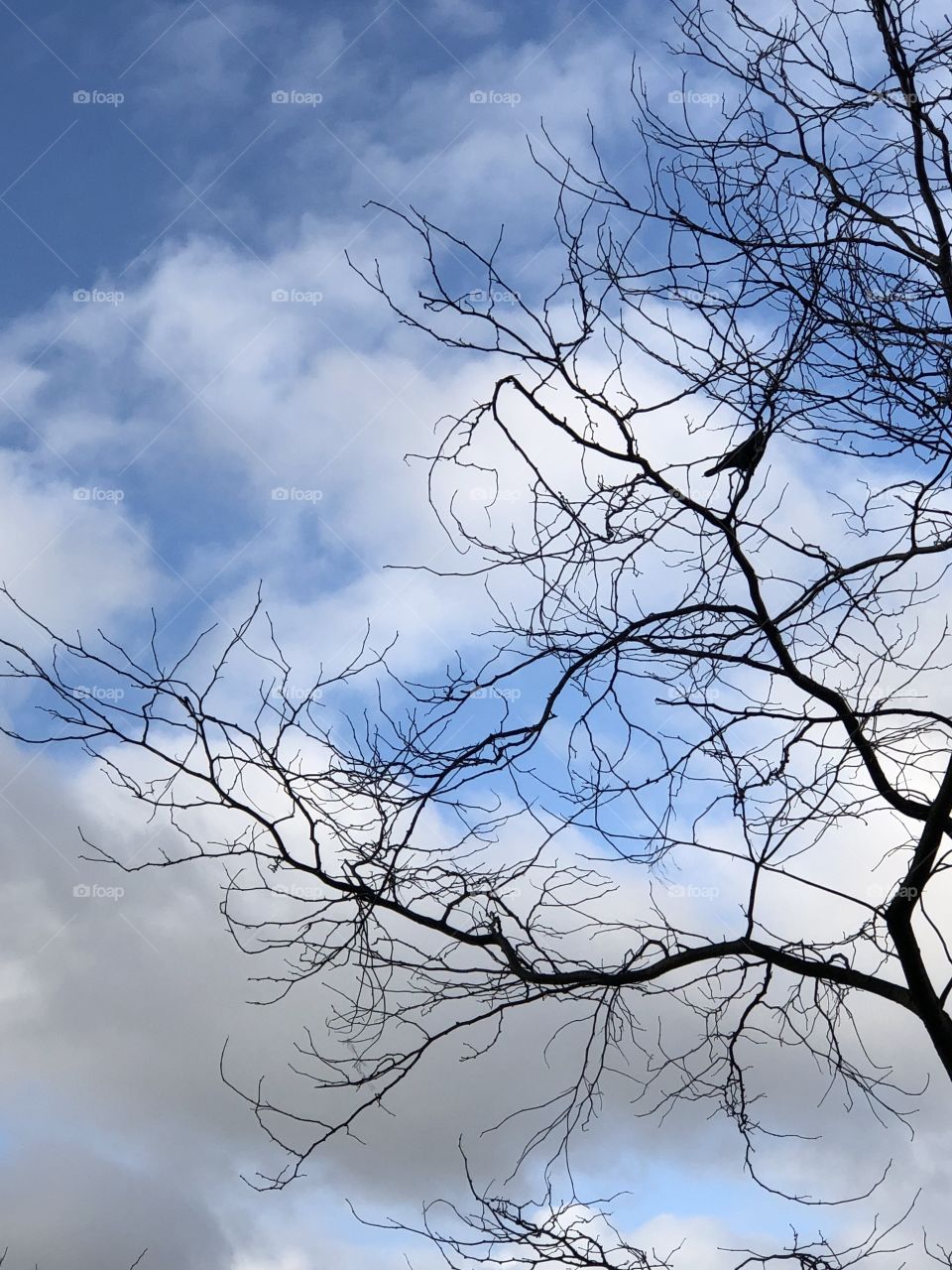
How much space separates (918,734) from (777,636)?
0.69 meters

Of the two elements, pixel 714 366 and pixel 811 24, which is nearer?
pixel 714 366

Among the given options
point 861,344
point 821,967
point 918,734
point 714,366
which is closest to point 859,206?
point 861,344

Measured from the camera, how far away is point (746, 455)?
13.8 ft

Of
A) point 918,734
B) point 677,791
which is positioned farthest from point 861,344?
point 677,791

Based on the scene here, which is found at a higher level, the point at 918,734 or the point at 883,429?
the point at 883,429

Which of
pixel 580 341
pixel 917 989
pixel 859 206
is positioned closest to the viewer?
pixel 580 341

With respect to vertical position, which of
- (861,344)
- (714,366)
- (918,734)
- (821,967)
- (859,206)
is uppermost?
(859,206)

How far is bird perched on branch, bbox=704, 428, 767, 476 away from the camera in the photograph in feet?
13.6

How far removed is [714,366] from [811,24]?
1.54m

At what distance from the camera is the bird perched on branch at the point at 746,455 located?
4.13m

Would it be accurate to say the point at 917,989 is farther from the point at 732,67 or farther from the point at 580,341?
the point at 732,67

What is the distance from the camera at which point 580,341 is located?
3947mm

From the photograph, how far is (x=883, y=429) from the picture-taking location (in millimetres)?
4312

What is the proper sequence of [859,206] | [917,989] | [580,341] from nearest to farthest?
1. [580,341]
2. [917,989]
3. [859,206]
